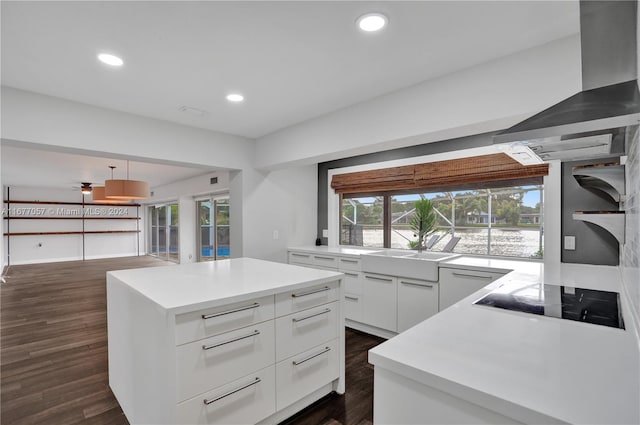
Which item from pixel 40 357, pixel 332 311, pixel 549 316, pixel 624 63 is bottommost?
pixel 40 357

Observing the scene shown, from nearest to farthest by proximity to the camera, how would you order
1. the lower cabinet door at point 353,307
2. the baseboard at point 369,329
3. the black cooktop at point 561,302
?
the black cooktop at point 561,302, the baseboard at point 369,329, the lower cabinet door at point 353,307

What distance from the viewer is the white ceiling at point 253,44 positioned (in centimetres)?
159

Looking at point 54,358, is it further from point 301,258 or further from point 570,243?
point 570,243

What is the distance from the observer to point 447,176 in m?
3.37

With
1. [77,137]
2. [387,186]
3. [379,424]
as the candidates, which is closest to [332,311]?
[379,424]

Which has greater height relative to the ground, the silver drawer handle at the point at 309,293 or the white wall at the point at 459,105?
the white wall at the point at 459,105

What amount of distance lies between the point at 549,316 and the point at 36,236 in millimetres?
12739

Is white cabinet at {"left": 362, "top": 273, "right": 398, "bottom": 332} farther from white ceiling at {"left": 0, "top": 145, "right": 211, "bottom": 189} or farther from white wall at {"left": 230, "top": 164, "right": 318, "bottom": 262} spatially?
white ceiling at {"left": 0, "top": 145, "right": 211, "bottom": 189}

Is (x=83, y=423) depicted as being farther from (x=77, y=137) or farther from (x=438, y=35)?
(x=438, y=35)

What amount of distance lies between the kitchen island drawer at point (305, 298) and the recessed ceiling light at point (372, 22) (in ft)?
5.29

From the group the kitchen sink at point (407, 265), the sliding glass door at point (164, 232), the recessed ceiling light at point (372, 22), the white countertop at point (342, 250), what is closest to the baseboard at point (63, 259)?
the sliding glass door at point (164, 232)

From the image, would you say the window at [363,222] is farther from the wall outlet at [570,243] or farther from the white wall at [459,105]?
the wall outlet at [570,243]

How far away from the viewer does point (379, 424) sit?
89 cm

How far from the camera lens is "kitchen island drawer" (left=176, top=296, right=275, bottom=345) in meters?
1.45
